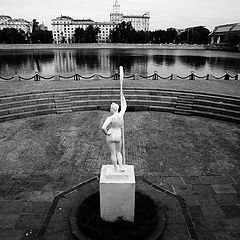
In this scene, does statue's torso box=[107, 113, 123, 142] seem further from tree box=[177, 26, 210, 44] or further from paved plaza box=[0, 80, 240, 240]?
tree box=[177, 26, 210, 44]

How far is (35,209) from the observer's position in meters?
6.80

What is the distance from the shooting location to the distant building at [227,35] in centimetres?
9900

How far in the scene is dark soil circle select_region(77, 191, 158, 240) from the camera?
561 centimetres

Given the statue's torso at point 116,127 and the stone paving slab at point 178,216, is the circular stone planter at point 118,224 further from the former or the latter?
the statue's torso at point 116,127

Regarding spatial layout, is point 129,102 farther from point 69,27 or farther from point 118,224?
point 69,27

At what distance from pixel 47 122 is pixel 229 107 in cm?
1120

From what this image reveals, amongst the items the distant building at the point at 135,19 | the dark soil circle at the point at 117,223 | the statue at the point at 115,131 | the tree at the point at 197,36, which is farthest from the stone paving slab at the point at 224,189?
the distant building at the point at 135,19

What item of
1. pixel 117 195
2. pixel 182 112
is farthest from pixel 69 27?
pixel 117 195

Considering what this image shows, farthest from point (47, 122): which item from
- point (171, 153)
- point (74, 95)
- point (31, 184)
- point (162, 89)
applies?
point (162, 89)

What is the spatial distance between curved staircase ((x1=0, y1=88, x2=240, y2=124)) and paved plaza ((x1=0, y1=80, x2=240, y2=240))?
0.75 meters

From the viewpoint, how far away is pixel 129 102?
1673 centimetres

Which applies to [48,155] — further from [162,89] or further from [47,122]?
[162,89]

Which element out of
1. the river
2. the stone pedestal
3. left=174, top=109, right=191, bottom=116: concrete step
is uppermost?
the stone pedestal

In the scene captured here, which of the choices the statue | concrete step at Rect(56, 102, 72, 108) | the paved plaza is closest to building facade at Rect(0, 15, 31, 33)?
concrete step at Rect(56, 102, 72, 108)
